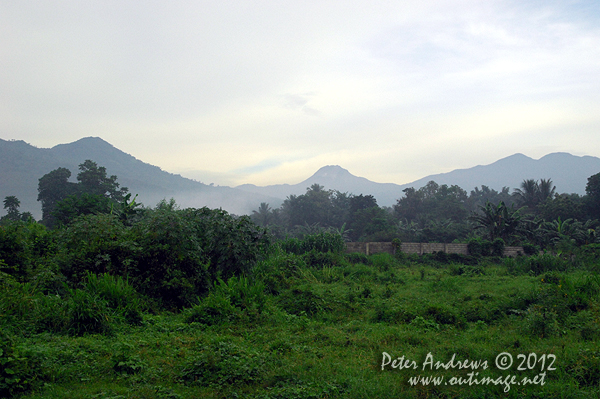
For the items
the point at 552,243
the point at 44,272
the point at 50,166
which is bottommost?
the point at 552,243

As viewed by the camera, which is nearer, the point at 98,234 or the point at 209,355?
the point at 209,355

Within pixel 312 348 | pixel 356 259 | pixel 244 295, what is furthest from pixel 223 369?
pixel 356 259

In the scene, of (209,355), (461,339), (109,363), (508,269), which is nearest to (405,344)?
(461,339)

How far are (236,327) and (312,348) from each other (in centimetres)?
180

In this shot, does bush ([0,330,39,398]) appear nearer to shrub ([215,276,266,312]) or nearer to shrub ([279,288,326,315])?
shrub ([215,276,266,312])

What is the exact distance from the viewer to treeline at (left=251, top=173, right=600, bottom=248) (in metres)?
28.2

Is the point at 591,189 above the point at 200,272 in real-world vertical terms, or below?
above

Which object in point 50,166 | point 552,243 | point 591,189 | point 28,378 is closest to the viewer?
point 28,378

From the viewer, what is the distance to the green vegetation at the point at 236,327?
168 inches

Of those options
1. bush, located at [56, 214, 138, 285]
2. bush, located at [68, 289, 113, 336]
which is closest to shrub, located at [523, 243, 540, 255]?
bush, located at [56, 214, 138, 285]

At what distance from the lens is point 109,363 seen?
15.4 feet

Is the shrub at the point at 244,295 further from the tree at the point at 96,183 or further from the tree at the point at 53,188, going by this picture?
the tree at the point at 53,188

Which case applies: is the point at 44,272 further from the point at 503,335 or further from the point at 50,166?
the point at 50,166

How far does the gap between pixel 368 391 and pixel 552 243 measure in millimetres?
30093
